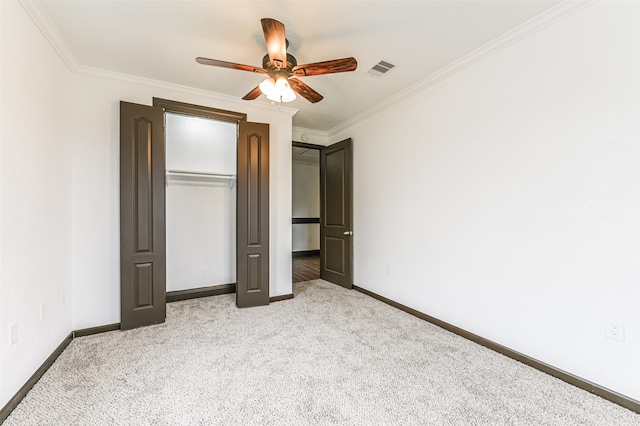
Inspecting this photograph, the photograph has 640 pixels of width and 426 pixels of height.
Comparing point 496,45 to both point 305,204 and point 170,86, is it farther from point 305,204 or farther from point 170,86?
point 305,204

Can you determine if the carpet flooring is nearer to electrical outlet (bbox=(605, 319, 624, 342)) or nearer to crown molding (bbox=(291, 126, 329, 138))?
electrical outlet (bbox=(605, 319, 624, 342))

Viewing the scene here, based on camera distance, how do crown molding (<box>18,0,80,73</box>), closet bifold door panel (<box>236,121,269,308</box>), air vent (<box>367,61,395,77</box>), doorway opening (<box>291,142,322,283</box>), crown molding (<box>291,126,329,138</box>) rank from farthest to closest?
doorway opening (<box>291,142,322,283</box>)
crown molding (<box>291,126,329,138</box>)
closet bifold door panel (<box>236,121,269,308</box>)
air vent (<box>367,61,395,77</box>)
crown molding (<box>18,0,80,73</box>)

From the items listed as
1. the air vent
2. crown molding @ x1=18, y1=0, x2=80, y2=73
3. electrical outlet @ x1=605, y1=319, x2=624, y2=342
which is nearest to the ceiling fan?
the air vent

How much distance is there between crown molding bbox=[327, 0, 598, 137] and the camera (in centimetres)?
194

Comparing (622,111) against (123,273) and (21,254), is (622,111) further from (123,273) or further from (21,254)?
(123,273)

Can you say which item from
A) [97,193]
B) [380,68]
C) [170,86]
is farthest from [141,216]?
[380,68]

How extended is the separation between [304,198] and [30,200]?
5.89 m

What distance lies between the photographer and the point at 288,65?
7.39ft

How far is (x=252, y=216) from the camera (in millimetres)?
3508

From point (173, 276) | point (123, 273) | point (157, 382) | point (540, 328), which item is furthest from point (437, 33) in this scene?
point (173, 276)

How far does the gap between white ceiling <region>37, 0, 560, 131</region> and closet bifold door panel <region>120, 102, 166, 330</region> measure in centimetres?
55

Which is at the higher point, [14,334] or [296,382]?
[14,334]

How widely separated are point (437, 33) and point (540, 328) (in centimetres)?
246

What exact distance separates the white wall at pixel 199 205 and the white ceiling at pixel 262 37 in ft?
3.03
